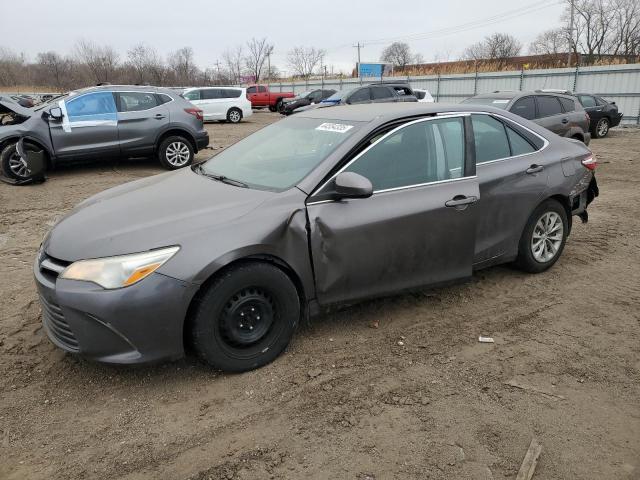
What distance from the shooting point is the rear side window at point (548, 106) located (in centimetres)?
1018

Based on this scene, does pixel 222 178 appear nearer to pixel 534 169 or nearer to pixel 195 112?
pixel 534 169

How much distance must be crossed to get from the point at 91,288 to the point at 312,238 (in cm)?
131

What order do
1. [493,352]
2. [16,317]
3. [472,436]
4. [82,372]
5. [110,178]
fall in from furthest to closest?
[110,178] < [16,317] < [493,352] < [82,372] < [472,436]

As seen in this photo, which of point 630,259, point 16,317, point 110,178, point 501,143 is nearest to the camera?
point 16,317

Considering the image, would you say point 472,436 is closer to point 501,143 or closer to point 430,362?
point 430,362

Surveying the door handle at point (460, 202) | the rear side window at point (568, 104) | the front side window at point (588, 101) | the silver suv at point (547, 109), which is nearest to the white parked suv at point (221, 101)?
the front side window at point (588, 101)

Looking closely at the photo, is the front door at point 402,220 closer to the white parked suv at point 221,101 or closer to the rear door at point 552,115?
the rear door at point 552,115

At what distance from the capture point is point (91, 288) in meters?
2.73

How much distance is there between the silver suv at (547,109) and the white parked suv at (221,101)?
1555 centimetres

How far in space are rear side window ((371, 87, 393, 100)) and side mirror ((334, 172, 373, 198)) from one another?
14901mm

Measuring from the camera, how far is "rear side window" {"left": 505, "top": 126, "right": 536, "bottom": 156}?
435cm

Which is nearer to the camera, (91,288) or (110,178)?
(91,288)

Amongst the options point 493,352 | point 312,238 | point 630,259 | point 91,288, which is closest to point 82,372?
point 91,288

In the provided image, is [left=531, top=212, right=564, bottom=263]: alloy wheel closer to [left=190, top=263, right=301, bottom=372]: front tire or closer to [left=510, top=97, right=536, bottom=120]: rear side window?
[left=190, top=263, right=301, bottom=372]: front tire
